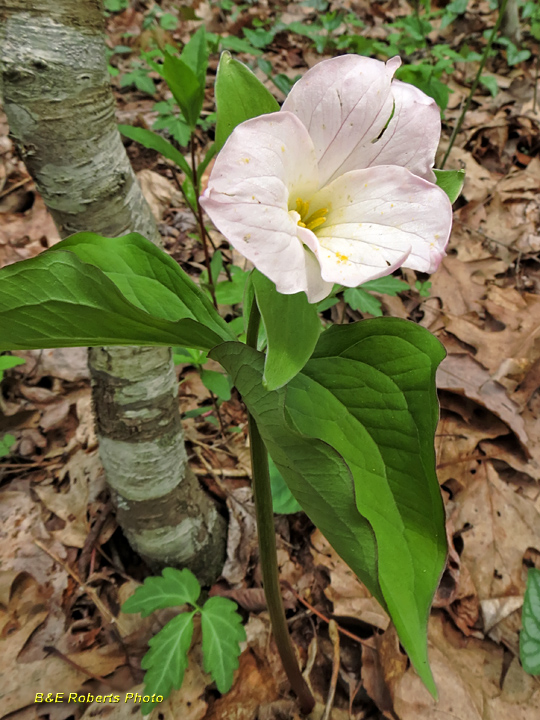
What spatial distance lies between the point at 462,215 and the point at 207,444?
1.72 metres

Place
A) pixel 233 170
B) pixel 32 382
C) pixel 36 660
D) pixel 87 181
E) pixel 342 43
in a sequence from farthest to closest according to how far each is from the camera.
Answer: pixel 342 43, pixel 32 382, pixel 36 660, pixel 87 181, pixel 233 170

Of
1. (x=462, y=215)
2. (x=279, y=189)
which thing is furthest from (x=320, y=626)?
(x=462, y=215)

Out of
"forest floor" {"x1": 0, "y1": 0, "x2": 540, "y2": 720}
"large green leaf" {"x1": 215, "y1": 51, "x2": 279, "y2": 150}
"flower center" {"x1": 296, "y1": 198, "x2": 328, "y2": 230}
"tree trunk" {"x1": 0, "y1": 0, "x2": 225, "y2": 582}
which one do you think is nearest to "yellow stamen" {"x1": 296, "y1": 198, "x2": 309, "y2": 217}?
"flower center" {"x1": 296, "y1": 198, "x2": 328, "y2": 230}

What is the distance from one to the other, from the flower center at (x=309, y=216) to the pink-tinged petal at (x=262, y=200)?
0.10m

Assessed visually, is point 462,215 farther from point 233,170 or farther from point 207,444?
point 233,170

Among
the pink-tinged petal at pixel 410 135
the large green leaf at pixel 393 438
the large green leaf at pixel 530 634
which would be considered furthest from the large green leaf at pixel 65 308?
the large green leaf at pixel 530 634

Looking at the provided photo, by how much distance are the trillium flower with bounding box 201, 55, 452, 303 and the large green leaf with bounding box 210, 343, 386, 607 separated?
132 millimetres

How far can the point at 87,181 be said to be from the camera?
33.7 inches

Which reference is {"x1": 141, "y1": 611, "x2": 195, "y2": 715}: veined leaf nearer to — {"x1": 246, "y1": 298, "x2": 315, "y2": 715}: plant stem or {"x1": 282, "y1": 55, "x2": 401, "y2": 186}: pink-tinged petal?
{"x1": 246, "y1": 298, "x2": 315, "y2": 715}: plant stem

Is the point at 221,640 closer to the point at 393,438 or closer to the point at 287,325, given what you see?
the point at 393,438

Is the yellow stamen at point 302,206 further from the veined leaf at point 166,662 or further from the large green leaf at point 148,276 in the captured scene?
the veined leaf at point 166,662

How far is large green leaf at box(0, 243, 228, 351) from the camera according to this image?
55cm

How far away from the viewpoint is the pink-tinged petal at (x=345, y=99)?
536 millimetres

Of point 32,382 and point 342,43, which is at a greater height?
point 342,43
